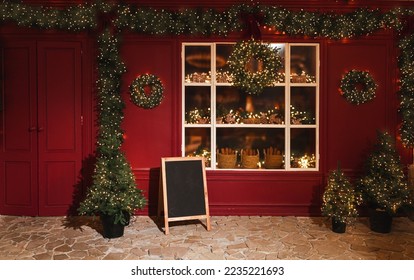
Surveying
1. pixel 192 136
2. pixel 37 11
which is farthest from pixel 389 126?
pixel 37 11

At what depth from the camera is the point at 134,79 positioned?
6418 mm

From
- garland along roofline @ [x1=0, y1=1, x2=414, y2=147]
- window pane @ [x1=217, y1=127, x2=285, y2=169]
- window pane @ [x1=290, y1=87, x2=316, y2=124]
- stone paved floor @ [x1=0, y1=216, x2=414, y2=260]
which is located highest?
garland along roofline @ [x1=0, y1=1, x2=414, y2=147]

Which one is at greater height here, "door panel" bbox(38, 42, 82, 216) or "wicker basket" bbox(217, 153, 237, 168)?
"door panel" bbox(38, 42, 82, 216)

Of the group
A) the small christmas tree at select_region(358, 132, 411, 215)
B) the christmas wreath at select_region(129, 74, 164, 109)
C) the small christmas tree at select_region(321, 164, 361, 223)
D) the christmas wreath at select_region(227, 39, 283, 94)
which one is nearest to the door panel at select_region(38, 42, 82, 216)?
the christmas wreath at select_region(129, 74, 164, 109)

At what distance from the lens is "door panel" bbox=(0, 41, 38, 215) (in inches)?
249

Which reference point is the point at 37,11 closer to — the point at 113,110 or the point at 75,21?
the point at 75,21

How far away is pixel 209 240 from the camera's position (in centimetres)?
528

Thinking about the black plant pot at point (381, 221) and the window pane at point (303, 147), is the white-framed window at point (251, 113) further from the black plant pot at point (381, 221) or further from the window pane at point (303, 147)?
the black plant pot at point (381, 221)

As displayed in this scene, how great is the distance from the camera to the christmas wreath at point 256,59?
6.19 m

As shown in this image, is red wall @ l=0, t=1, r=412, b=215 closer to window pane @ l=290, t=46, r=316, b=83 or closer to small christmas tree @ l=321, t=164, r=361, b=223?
window pane @ l=290, t=46, r=316, b=83

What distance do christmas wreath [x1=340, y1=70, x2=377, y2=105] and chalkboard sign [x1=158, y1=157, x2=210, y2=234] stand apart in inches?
102

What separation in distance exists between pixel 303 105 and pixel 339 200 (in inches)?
70.1

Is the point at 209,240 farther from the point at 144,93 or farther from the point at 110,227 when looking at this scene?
the point at 144,93

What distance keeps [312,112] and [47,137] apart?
430 cm
